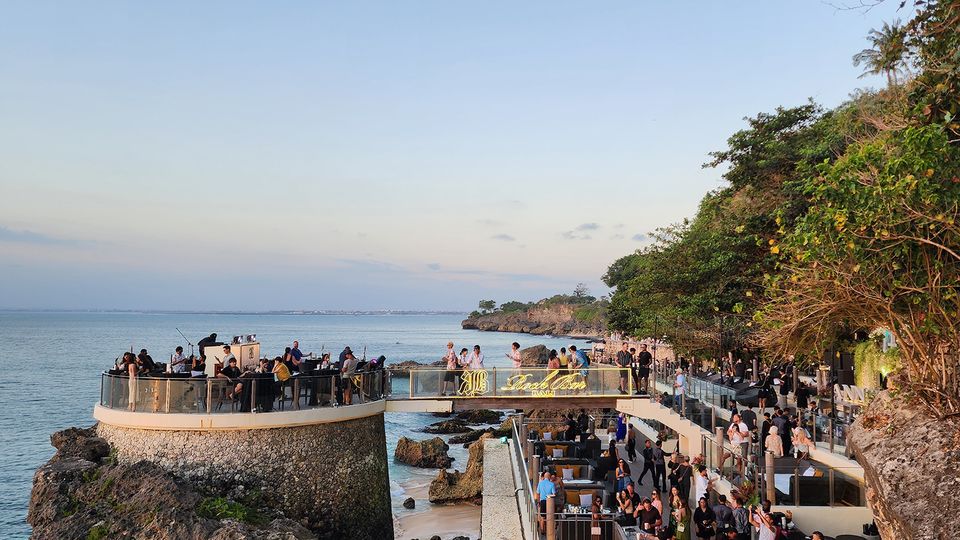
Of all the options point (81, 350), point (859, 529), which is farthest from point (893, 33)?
point (81, 350)

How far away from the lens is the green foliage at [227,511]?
16.6m

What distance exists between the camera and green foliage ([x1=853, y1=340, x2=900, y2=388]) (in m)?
22.9

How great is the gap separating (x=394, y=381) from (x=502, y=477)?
4459mm

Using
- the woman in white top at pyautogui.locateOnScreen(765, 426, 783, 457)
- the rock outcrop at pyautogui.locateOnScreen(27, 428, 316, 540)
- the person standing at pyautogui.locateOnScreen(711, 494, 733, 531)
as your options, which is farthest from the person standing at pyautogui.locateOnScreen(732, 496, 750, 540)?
the rock outcrop at pyautogui.locateOnScreen(27, 428, 316, 540)

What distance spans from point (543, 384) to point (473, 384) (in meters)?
2.19

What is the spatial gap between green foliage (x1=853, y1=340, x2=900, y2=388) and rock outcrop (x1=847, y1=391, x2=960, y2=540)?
10255 millimetres

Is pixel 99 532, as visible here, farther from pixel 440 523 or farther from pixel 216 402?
pixel 440 523

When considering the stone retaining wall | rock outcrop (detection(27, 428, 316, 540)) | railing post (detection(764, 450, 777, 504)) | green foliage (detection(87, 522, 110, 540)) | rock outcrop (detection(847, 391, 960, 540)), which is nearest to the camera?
rock outcrop (detection(847, 391, 960, 540))

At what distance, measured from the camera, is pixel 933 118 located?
13055 millimetres

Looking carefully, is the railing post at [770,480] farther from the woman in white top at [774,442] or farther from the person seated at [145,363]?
the person seated at [145,363]

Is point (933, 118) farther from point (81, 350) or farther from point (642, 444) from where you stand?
point (81, 350)

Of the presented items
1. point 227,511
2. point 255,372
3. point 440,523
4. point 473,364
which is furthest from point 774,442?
point 440,523

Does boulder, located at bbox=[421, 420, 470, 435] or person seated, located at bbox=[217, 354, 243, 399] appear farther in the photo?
boulder, located at bbox=[421, 420, 470, 435]

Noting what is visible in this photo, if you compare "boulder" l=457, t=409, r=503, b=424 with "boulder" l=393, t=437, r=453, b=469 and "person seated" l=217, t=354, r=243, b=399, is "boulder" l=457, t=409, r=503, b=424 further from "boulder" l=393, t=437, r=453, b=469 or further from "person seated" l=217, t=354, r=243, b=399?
"person seated" l=217, t=354, r=243, b=399
